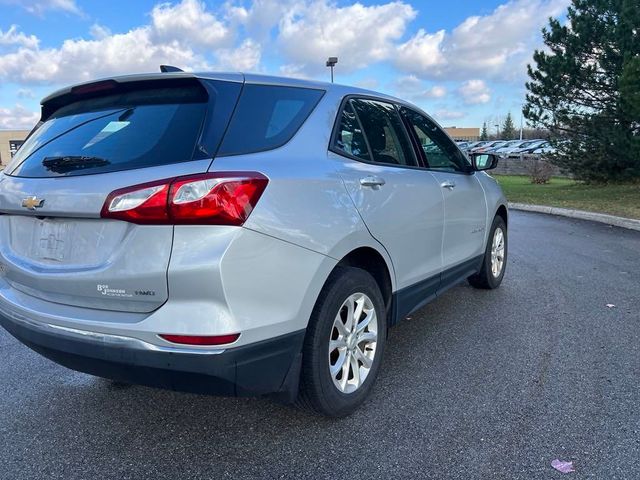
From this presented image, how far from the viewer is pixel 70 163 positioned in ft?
8.25

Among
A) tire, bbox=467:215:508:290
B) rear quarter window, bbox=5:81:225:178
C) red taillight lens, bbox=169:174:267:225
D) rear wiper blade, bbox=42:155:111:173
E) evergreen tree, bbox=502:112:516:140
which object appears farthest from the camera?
evergreen tree, bbox=502:112:516:140

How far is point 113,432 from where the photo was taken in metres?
2.82

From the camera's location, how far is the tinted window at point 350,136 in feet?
9.63

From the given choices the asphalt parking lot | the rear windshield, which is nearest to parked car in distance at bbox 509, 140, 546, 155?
the asphalt parking lot

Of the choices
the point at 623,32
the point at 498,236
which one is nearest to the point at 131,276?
the point at 498,236

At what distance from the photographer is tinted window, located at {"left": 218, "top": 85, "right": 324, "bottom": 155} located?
2367 millimetres

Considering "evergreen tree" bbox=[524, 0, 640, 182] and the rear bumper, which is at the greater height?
"evergreen tree" bbox=[524, 0, 640, 182]

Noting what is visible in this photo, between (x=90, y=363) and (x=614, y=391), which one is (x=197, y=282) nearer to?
(x=90, y=363)

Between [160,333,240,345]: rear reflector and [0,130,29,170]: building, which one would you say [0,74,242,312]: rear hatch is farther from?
[0,130,29,170]: building

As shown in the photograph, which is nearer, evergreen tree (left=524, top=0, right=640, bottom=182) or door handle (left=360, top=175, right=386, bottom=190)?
door handle (left=360, top=175, right=386, bottom=190)

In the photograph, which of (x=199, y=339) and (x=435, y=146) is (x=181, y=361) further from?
(x=435, y=146)

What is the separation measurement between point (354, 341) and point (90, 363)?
→ 4.37 feet

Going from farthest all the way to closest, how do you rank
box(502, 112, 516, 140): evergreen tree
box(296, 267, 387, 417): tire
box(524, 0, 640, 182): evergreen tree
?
box(502, 112, 516, 140): evergreen tree
box(524, 0, 640, 182): evergreen tree
box(296, 267, 387, 417): tire

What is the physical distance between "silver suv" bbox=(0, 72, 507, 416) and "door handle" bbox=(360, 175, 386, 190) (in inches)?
0.5
